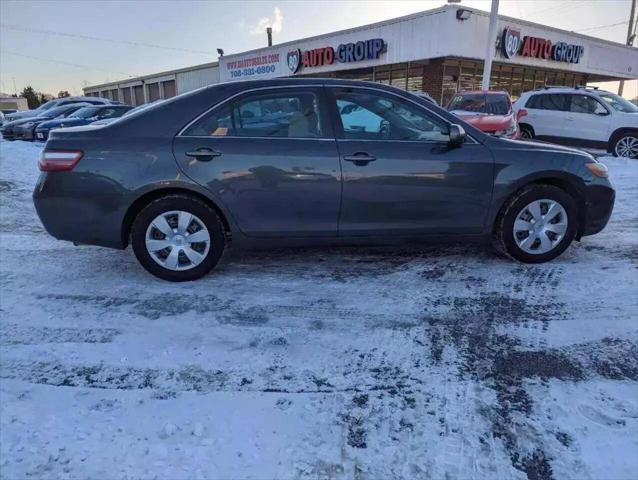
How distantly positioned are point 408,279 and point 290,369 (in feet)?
5.34

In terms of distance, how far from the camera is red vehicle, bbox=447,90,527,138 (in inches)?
412

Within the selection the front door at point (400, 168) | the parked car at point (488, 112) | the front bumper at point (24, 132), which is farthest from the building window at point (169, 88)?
the front door at point (400, 168)

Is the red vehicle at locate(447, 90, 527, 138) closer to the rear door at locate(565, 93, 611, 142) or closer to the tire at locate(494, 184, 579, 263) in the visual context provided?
the rear door at locate(565, 93, 611, 142)

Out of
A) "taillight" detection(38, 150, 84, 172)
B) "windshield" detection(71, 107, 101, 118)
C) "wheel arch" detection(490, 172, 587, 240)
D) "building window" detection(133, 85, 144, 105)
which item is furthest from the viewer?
"building window" detection(133, 85, 144, 105)

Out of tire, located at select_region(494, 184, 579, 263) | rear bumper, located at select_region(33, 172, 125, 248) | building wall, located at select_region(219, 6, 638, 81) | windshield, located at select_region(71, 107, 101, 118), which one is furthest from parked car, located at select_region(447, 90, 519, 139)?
windshield, located at select_region(71, 107, 101, 118)

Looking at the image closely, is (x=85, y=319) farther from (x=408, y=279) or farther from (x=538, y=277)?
(x=538, y=277)

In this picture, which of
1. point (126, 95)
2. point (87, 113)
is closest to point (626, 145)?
point (87, 113)

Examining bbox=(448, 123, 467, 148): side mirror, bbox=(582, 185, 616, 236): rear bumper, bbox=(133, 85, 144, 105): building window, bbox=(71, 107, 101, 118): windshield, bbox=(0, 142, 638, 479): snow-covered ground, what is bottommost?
bbox=(0, 142, 638, 479): snow-covered ground

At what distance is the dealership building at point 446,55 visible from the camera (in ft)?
64.3

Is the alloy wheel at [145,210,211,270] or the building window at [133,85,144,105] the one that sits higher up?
the building window at [133,85,144,105]

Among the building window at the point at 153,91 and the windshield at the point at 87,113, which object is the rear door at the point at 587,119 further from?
the building window at the point at 153,91

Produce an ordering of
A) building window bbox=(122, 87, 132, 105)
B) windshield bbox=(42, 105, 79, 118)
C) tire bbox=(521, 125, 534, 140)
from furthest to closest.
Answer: building window bbox=(122, 87, 132, 105)
windshield bbox=(42, 105, 79, 118)
tire bbox=(521, 125, 534, 140)

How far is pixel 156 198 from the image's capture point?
3.75m

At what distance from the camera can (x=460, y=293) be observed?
3.67 metres
